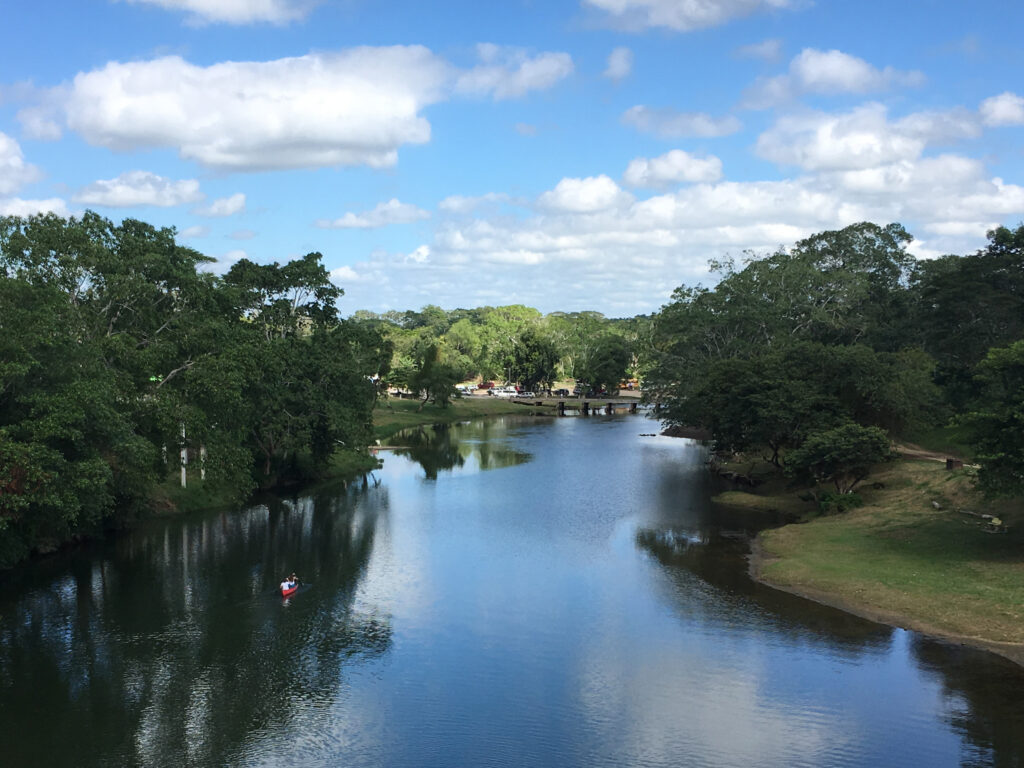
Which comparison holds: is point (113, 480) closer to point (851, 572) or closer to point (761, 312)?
point (851, 572)

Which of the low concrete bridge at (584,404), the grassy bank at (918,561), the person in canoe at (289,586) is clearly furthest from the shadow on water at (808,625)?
the low concrete bridge at (584,404)

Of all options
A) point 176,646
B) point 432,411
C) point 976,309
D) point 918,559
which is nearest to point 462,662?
point 176,646

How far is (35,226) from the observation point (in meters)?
49.0

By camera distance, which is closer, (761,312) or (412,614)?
(412,614)

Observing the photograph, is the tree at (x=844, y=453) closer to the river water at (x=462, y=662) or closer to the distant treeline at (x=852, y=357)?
the distant treeline at (x=852, y=357)

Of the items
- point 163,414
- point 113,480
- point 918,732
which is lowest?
point 918,732

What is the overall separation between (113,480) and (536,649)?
90.0 feet

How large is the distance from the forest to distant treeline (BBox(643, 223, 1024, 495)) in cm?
19

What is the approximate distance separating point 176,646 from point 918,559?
35.1 metres

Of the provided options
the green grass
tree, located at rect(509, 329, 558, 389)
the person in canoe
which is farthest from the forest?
tree, located at rect(509, 329, 558, 389)

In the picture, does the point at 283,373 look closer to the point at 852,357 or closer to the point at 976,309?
the point at 852,357

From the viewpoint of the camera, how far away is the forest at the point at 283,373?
42.3 metres

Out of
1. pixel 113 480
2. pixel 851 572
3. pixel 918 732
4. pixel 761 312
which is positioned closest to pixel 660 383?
pixel 761 312

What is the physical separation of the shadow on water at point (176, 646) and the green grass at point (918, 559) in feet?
71.7
